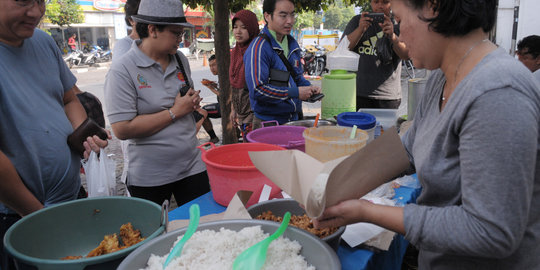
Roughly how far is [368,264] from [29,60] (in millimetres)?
1720

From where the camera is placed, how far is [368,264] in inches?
53.0

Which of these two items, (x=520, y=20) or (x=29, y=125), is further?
(x=520, y=20)

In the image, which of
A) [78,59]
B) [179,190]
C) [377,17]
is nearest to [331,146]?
[179,190]

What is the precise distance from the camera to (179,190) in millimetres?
2299

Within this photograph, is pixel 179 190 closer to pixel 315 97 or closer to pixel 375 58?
pixel 315 97

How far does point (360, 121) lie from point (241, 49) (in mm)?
2762

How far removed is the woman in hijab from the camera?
4.50 m

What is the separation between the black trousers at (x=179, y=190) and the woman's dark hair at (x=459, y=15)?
169cm

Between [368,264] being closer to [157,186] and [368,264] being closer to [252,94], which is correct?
[157,186]

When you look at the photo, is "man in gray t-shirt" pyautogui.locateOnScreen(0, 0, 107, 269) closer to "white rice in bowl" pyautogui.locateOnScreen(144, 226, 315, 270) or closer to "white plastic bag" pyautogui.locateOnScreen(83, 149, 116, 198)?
"white plastic bag" pyautogui.locateOnScreen(83, 149, 116, 198)

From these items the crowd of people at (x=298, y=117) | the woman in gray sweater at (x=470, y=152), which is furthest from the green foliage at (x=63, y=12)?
the woman in gray sweater at (x=470, y=152)

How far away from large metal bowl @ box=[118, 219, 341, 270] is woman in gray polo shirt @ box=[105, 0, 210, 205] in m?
1.05

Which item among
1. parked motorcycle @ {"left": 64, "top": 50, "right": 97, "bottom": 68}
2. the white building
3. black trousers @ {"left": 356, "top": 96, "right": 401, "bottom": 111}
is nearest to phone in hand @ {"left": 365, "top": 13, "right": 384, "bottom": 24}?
black trousers @ {"left": 356, "top": 96, "right": 401, "bottom": 111}

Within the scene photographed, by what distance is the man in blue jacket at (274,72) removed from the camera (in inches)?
110
